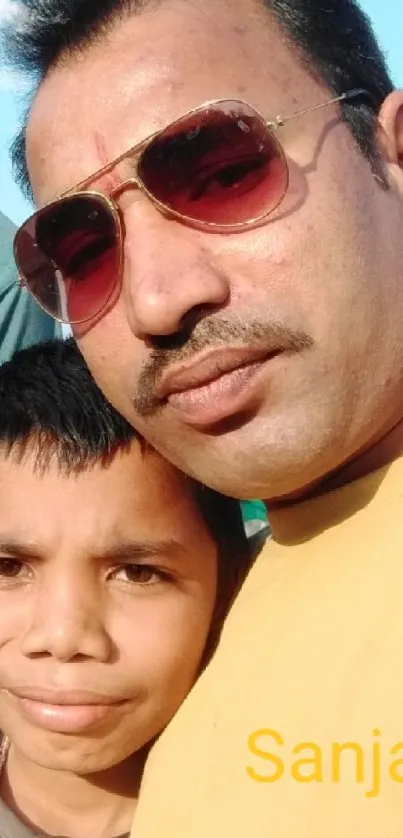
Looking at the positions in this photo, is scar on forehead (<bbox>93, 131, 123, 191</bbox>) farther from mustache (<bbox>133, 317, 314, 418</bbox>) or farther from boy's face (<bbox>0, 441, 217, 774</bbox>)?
boy's face (<bbox>0, 441, 217, 774</bbox>)

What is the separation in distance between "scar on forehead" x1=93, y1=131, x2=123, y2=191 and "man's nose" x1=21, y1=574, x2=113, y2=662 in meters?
0.67

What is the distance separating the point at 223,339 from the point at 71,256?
0.39m

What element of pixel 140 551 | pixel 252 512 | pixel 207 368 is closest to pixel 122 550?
pixel 140 551

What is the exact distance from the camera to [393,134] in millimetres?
1243

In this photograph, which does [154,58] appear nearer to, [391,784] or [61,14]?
[61,14]

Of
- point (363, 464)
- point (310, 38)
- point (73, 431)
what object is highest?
point (310, 38)

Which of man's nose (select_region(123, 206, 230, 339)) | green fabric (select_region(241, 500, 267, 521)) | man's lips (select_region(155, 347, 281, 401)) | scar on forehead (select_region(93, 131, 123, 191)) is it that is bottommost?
green fabric (select_region(241, 500, 267, 521))

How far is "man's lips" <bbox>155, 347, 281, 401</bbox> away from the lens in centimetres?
109

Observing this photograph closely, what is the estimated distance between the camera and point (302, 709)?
103 centimetres

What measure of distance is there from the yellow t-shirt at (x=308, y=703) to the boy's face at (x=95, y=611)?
0.16 metres

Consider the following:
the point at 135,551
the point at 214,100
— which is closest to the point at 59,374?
the point at 135,551

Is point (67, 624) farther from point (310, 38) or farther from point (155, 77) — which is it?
point (310, 38)

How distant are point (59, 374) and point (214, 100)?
30.4 inches

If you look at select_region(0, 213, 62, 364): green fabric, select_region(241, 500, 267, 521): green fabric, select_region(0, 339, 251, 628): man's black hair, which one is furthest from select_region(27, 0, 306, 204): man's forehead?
select_region(241, 500, 267, 521): green fabric
